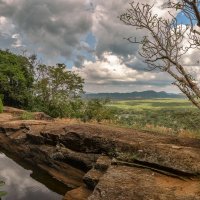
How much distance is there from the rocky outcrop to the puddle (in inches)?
28.4

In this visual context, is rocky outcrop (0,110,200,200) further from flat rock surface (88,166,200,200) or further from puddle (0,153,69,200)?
puddle (0,153,69,200)

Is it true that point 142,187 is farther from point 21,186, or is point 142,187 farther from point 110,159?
point 21,186

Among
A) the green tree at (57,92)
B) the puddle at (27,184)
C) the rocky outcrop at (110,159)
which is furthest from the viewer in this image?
the green tree at (57,92)

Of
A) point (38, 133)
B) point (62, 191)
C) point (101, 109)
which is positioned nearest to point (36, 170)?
point (38, 133)

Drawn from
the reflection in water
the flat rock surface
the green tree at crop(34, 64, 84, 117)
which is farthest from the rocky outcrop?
the green tree at crop(34, 64, 84, 117)

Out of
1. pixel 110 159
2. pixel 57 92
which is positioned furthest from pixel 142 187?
pixel 57 92

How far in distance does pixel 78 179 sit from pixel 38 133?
240 inches

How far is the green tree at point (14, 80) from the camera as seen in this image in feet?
169

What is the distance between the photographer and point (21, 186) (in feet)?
58.8

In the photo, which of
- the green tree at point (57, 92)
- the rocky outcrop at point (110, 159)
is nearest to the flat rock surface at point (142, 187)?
the rocky outcrop at point (110, 159)

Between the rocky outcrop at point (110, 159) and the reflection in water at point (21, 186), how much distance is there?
155cm

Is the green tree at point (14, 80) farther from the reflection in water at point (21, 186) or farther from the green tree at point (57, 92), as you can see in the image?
the reflection in water at point (21, 186)

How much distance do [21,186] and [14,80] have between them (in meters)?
37.2

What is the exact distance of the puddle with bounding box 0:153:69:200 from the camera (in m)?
16.7
